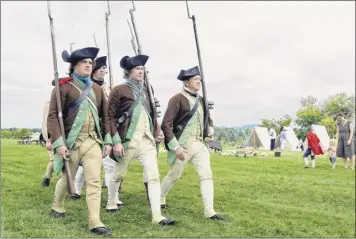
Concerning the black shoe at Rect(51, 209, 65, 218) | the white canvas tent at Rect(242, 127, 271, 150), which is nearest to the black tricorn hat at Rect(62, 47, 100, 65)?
the black shoe at Rect(51, 209, 65, 218)

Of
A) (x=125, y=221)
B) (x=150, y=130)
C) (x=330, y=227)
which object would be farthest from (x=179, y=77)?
(x=330, y=227)

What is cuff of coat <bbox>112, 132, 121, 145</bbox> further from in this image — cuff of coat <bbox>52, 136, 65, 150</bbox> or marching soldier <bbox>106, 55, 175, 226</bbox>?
cuff of coat <bbox>52, 136, 65, 150</bbox>

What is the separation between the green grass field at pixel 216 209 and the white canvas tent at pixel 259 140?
24483mm

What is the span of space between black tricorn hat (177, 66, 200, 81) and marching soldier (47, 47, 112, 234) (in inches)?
60.4

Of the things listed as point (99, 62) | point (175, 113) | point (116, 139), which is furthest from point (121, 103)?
point (99, 62)

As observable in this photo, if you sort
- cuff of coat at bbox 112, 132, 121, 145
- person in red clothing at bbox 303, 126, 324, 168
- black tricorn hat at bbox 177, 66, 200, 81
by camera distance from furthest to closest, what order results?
person in red clothing at bbox 303, 126, 324, 168 → black tricorn hat at bbox 177, 66, 200, 81 → cuff of coat at bbox 112, 132, 121, 145

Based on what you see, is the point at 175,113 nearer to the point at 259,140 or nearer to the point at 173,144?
the point at 173,144

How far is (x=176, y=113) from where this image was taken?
23.5 feet

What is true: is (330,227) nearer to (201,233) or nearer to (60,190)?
(201,233)

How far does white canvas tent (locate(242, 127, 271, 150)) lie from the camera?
3766 cm

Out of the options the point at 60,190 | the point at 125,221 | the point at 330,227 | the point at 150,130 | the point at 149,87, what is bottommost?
the point at 330,227

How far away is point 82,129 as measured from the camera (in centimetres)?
607

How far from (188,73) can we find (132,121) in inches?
46.6

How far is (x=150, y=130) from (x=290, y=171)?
9.54 m
